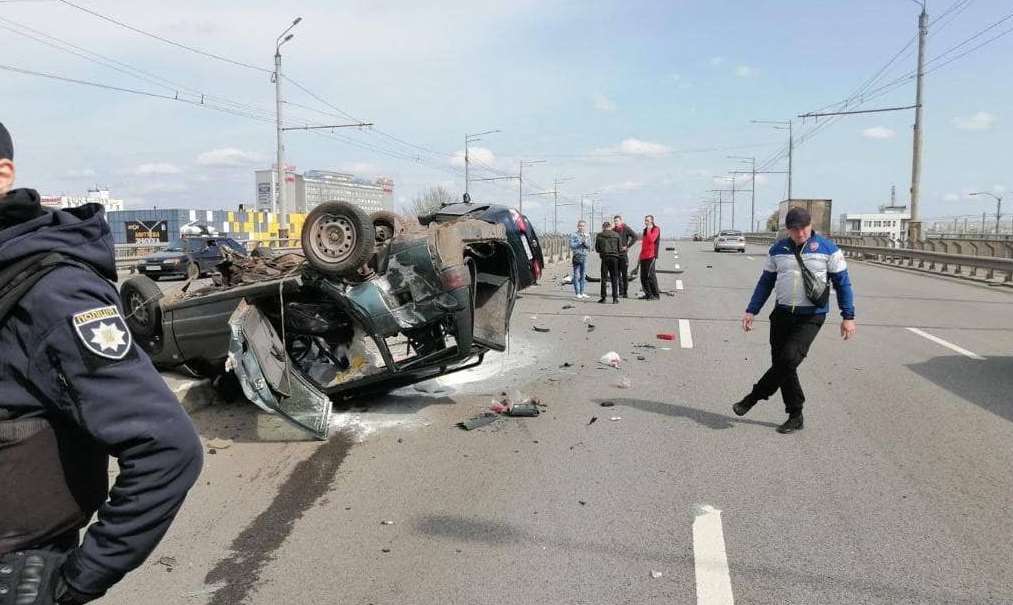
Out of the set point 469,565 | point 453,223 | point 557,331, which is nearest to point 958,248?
point 557,331

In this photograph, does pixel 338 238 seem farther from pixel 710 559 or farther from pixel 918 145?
pixel 918 145

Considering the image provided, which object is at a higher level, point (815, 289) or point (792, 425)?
point (815, 289)

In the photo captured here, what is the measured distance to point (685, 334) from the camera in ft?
38.5

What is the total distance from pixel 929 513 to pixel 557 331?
7954 mm

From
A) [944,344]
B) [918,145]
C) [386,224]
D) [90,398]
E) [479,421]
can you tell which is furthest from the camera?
[918,145]

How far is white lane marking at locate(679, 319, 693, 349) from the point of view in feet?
35.4

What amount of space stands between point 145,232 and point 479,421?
118 feet

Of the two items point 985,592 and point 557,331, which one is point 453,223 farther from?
point 557,331

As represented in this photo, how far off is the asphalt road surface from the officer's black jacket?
209cm

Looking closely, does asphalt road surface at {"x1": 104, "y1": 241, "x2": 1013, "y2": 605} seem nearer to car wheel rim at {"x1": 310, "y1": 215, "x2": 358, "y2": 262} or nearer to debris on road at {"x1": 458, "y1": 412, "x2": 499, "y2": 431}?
debris on road at {"x1": 458, "y1": 412, "x2": 499, "y2": 431}

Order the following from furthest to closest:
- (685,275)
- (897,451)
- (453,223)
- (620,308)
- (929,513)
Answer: (685,275), (620,308), (453,223), (897,451), (929,513)

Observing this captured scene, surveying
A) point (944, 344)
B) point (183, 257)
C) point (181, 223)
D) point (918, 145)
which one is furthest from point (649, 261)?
point (181, 223)

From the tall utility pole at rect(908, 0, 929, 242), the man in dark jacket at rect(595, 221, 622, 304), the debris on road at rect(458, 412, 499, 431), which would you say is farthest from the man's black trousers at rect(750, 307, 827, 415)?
the tall utility pole at rect(908, 0, 929, 242)

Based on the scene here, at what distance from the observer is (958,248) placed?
25.4 meters
